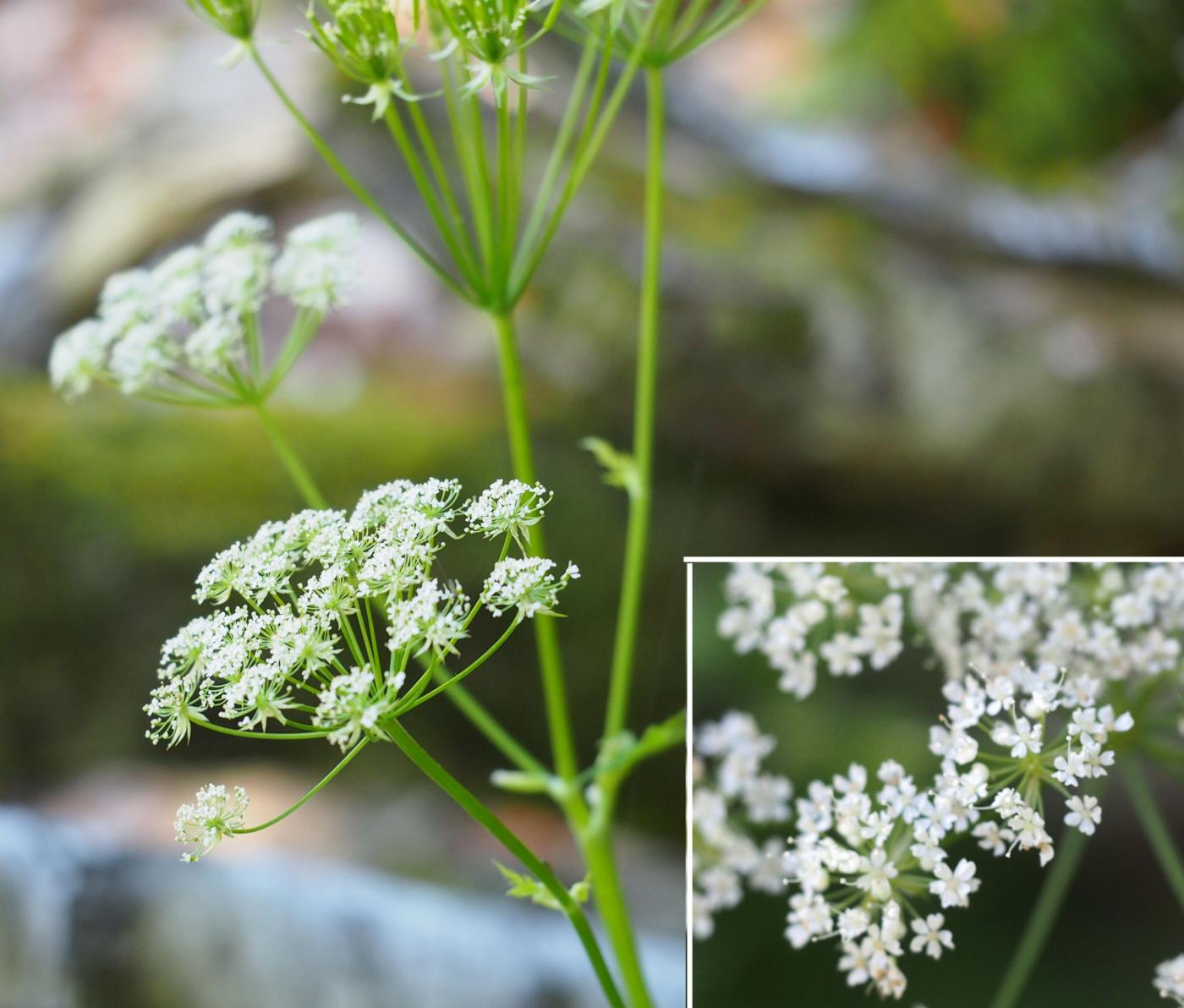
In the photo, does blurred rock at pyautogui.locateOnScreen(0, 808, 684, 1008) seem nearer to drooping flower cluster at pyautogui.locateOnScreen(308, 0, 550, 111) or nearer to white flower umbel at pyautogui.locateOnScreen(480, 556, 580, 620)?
white flower umbel at pyautogui.locateOnScreen(480, 556, 580, 620)

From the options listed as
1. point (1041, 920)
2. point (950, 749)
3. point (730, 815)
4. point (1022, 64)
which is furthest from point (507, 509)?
point (1022, 64)

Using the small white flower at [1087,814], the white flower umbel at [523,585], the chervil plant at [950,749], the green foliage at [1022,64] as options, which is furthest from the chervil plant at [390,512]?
the green foliage at [1022,64]

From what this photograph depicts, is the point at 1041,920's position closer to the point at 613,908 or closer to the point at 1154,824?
the point at 1154,824

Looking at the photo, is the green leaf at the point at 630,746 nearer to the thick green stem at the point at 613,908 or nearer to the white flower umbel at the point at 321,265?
the thick green stem at the point at 613,908

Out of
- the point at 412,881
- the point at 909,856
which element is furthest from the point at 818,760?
the point at 412,881

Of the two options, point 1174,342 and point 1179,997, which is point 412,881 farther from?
point 1174,342
